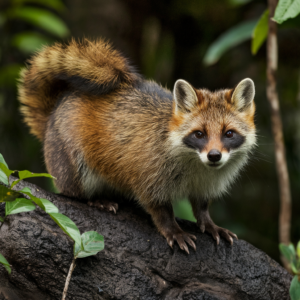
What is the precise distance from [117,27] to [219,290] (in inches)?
272

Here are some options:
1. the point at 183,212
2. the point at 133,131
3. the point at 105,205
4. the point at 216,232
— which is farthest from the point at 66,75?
the point at 183,212

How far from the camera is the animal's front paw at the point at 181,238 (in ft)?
15.1

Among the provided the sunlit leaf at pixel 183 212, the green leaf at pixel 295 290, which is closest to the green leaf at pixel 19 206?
the green leaf at pixel 295 290

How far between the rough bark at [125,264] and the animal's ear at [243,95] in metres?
1.76

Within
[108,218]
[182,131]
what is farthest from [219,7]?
[108,218]

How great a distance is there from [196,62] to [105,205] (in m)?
6.30

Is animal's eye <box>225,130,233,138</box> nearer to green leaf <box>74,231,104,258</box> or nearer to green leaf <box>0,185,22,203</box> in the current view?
green leaf <box>74,231,104,258</box>

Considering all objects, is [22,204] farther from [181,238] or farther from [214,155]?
[181,238]

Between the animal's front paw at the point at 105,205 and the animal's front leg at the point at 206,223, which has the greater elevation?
the animal's front leg at the point at 206,223

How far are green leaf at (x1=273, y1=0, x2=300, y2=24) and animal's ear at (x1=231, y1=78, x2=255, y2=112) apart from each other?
82cm

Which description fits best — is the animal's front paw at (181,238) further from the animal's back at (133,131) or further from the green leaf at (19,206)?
the green leaf at (19,206)

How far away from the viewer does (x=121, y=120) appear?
521 centimetres

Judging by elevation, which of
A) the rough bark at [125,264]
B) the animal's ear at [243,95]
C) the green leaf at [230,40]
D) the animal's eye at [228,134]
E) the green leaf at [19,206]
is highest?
the green leaf at [230,40]

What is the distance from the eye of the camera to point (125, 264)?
4250 millimetres
